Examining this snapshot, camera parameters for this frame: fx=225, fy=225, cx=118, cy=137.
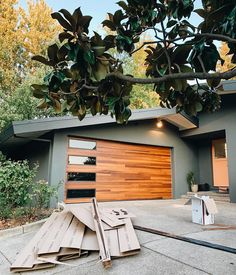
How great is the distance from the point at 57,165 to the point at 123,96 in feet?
17.3

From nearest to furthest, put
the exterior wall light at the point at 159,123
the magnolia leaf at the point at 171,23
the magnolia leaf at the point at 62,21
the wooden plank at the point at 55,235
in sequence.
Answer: the magnolia leaf at the point at 62,21
the magnolia leaf at the point at 171,23
the wooden plank at the point at 55,235
the exterior wall light at the point at 159,123

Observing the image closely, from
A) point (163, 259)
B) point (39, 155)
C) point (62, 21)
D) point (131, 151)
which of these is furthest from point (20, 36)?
point (163, 259)

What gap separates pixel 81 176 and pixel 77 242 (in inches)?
173

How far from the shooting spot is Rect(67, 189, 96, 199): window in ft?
22.9

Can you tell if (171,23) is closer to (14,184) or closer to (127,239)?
(127,239)

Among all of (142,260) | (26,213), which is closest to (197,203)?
(142,260)

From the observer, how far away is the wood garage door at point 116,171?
7191 mm

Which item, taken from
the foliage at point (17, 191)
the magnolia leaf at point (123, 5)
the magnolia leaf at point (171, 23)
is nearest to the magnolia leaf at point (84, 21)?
the magnolia leaf at point (123, 5)

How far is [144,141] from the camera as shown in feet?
28.8

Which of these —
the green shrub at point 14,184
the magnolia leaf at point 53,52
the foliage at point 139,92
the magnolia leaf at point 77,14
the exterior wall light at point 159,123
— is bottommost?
the green shrub at point 14,184

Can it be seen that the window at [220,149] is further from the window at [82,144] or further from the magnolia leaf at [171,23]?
the magnolia leaf at [171,23]

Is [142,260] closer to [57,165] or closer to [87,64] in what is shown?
[87,64]

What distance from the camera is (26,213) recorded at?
16.2 ft

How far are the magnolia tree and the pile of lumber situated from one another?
1.78 metres
